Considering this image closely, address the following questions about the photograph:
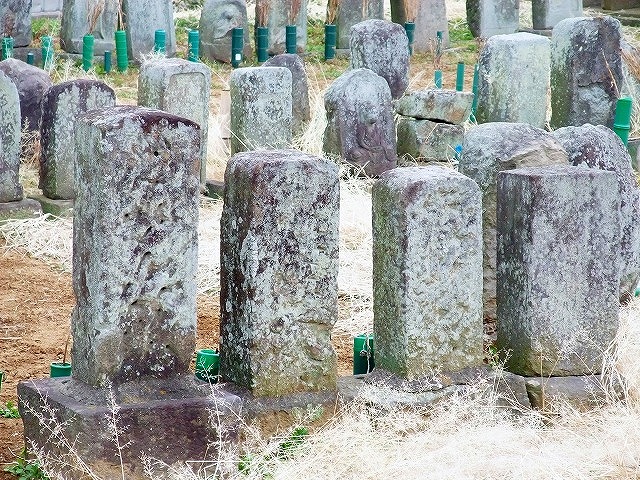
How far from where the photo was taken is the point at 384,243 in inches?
194

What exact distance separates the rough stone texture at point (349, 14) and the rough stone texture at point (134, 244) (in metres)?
11.7

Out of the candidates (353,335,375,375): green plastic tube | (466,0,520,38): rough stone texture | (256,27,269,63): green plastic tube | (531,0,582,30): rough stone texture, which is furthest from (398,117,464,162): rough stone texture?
(531,0,582,30): rough stone texture

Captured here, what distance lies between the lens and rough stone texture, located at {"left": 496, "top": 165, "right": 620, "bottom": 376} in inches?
195

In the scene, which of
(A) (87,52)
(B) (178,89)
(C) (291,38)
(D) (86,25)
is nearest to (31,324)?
(B) (178,89)

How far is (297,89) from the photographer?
1128 cm

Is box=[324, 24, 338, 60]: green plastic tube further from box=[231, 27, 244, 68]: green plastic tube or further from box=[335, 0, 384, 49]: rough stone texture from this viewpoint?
box=[231, 27, 244, 68]: green plastic tube

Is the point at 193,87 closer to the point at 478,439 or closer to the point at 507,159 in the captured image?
the point at 507,159

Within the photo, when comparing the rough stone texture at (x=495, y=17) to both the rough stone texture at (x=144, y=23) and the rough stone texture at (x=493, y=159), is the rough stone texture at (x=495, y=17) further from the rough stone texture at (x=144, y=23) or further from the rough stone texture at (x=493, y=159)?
the rough stone texture at (x=493, y=159)

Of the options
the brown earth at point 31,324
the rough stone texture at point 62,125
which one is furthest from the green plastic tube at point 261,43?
the brown earth at point 31,324

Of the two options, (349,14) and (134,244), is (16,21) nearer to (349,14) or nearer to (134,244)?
(349,14)

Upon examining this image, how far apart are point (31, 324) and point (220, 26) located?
29.5ft

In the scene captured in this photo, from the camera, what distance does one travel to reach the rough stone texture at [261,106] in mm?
9656

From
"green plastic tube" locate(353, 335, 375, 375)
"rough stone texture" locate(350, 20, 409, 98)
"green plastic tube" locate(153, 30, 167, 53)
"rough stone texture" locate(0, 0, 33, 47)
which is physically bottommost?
"green plastic tube" locate(353, 335, 375, 375)

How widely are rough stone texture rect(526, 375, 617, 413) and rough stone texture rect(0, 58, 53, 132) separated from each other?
20.0ft
